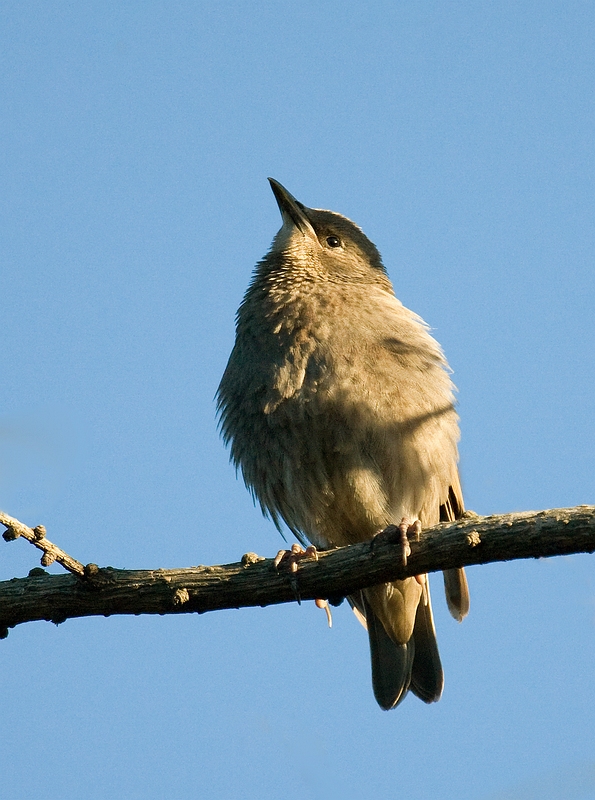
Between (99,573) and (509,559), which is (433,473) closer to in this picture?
(509,559)

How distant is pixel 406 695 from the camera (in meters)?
6.59

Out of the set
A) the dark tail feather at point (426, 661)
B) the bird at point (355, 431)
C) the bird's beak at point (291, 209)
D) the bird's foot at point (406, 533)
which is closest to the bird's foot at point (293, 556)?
the bird's foot at point (406, 533)

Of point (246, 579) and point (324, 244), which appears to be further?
point (324, 244)

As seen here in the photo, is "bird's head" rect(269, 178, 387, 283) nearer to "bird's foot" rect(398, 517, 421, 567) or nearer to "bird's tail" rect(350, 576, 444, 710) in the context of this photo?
"bird's tail" rect(350, 576, 444, 710)

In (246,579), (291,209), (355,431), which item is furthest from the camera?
(291,209)

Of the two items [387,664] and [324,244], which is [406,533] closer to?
[387,664]

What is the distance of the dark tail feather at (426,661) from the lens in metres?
6.55

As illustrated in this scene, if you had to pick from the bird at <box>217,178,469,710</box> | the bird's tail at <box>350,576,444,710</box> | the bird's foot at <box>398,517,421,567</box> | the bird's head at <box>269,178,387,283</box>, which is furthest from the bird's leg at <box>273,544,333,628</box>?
the bird's head at <box>269,178,387,283</box>

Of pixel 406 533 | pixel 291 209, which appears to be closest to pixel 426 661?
pixel 406 533

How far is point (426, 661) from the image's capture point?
263 inches

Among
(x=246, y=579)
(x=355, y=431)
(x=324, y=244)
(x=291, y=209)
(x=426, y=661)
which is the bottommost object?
(x=426, y=661)

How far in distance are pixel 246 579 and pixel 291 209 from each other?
3799 millimetres

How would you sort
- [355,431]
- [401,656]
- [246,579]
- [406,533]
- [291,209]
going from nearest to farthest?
[406,533], [246,579], [355,431], [401,656], [291,209]

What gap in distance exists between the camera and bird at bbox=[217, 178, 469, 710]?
241 inches
